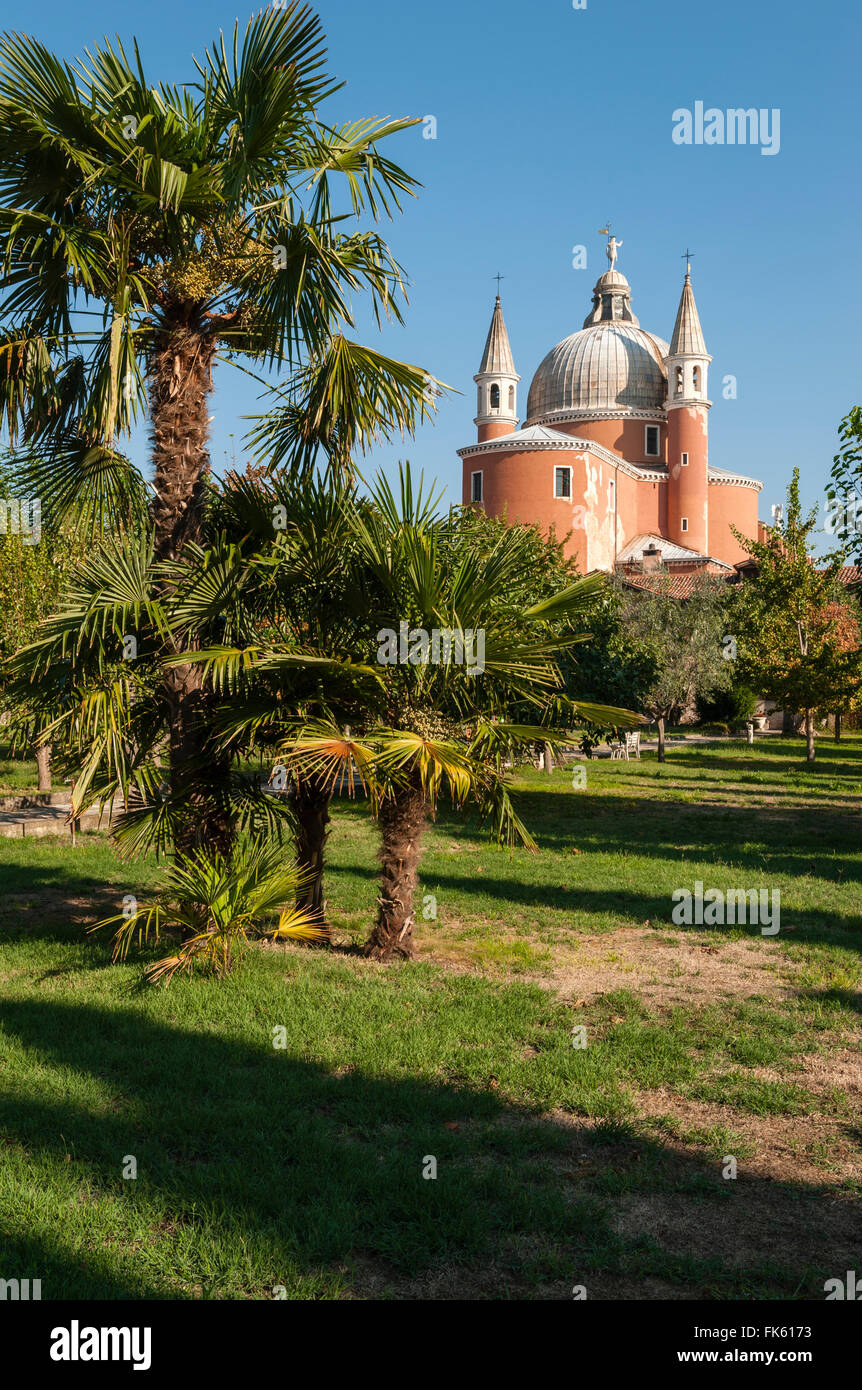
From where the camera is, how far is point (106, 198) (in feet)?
24.6

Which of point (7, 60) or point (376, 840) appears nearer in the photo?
point (7, 60)

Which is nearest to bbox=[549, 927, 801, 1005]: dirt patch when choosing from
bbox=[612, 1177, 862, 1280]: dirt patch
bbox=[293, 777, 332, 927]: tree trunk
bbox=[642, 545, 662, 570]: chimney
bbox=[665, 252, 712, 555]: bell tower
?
bbox=[293, 777, 332, 927]: tree trunk

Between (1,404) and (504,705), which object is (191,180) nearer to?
(1,404)

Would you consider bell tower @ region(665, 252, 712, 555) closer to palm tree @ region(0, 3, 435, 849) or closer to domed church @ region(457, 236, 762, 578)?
domed church @ region(457, 236, 762, 578)

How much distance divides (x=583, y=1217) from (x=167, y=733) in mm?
5229

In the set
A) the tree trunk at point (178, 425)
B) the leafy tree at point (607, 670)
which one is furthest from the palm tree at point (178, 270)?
the leafy tree at point (607, 670)

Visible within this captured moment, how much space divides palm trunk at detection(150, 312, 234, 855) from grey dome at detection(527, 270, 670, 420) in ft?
184

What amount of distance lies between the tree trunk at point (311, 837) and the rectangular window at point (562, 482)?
45.3m

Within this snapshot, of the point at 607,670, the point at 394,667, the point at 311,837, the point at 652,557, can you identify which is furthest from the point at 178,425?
the point at 652,557

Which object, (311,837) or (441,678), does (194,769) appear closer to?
(311,837)

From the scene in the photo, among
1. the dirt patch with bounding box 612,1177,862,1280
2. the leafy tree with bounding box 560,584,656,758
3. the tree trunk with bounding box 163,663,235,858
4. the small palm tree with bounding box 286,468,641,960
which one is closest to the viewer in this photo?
the dirt patch with bounding box 612,1177,862,1280

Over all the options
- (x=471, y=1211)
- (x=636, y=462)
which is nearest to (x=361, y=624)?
(x=471, y=1211)

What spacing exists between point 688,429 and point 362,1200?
60.1m

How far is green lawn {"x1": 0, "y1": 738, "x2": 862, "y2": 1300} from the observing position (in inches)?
147
